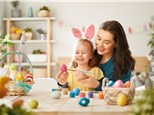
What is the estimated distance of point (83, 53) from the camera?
2121 millimetres

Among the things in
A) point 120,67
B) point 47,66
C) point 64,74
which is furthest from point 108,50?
point 47,66

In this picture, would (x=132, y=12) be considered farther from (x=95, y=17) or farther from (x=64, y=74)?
(x=64, y=74)

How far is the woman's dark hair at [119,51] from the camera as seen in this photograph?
6.75 ft

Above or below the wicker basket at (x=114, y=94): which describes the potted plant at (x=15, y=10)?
above

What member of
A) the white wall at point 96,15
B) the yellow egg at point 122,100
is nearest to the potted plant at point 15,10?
the white wall at point 96,15

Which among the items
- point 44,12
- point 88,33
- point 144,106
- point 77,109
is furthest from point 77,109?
point 44,12

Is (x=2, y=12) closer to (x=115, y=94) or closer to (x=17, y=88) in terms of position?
(x=17, y=88)

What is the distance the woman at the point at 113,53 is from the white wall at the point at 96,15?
3.96 m

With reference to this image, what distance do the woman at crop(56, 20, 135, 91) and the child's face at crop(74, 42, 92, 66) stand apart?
2.3 inches

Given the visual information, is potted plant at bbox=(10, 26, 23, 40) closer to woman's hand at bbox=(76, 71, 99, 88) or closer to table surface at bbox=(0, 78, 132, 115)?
woman's hand at bbox=(76, 71, 99, 88)

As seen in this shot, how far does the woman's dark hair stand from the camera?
6.75 ft

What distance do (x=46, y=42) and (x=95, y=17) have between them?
3.05ft

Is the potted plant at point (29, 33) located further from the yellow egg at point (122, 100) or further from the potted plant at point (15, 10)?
the yellow egg at point (122, 100)

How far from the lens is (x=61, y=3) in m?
6.08
